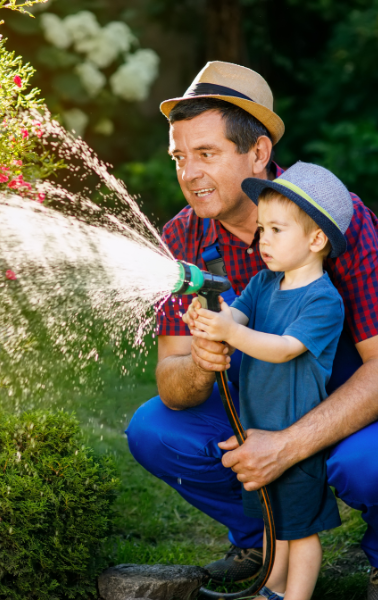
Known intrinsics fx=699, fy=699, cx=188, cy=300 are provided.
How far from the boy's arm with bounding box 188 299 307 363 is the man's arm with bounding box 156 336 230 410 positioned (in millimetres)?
135

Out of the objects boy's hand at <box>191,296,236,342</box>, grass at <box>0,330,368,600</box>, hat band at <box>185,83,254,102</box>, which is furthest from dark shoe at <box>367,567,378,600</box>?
hat band at <box>185,83,254,102</box>

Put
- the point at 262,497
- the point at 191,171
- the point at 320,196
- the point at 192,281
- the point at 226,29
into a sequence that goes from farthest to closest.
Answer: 1. the point at 226,29
2. the point at 191,171
3. the point at 262,497
4. the point at 320,196
5. the point at 192,281

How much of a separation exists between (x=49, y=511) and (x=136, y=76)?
6.05m

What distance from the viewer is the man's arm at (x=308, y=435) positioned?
8.15 feet

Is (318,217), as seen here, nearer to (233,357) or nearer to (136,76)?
(233,357)

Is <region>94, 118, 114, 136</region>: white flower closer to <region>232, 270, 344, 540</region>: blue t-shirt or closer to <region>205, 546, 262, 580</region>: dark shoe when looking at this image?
<region>232, 270, 344, 540</region>: blue t-shirt

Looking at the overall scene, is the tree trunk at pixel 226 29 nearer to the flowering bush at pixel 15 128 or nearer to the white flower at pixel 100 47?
the white flower at pixel 100 47

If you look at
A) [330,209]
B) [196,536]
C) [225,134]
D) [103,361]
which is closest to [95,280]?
[225,134]

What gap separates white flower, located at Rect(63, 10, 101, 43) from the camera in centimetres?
711

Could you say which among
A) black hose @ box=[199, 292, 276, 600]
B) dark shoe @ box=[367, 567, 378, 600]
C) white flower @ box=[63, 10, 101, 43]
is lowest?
dark shoe @ box=[367, 567, 378, 600]

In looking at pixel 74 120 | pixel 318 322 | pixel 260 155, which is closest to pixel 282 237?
pixel 318 322

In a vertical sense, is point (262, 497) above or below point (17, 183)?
below

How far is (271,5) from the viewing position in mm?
9977

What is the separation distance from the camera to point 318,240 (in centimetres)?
247
